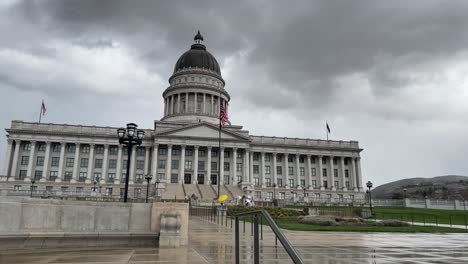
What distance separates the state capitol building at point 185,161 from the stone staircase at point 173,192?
21 cm

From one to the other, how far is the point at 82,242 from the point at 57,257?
197 centimetres

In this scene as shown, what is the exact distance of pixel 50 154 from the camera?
8062 cm

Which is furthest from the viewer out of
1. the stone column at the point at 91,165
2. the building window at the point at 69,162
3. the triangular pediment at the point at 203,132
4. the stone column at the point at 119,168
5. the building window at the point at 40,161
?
the triangular pediment at the point at 203,132

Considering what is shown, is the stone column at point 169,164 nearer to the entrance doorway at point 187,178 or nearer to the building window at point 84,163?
the entrance doorway at point 187,178

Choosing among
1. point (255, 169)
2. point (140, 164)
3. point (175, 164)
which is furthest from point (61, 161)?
point (255, 169)

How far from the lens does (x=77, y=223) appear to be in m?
12.0

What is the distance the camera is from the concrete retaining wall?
35.4 feet

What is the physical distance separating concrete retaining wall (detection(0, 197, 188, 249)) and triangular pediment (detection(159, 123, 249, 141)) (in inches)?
2803

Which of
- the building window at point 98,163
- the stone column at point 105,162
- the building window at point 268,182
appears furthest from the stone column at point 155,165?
the building window at point 268,182

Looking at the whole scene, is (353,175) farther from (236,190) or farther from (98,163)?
(98,163)

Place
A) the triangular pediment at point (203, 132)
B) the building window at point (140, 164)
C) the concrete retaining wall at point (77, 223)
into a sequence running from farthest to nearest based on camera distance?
the building window at point (140, 164), the triangular pediment at point (203, 132), the concrete retaining wall at point (77, 223)

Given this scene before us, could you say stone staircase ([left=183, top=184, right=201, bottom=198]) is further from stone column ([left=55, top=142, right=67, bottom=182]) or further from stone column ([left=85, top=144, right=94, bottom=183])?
stone column ([left=55, top=142, right=67, bottom=182])

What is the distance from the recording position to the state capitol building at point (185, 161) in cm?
7775

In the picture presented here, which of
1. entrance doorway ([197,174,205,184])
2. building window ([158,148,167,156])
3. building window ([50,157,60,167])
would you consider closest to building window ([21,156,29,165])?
building window ([50,157,60,167])
